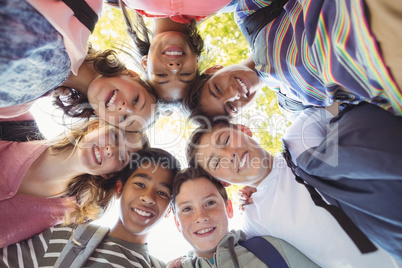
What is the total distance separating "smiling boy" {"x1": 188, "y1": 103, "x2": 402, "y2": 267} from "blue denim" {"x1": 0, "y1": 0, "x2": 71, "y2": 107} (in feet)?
4.15

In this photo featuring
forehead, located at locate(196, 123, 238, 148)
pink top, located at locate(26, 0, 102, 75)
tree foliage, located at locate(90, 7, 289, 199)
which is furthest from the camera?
tree foliage, located at locate(90, 7, 289, 199)

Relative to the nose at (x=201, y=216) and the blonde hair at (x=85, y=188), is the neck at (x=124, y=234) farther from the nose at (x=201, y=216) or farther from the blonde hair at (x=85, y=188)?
the nose at (x=201, y=216)

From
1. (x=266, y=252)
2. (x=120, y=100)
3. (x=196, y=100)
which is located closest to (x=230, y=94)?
(x=196, y=100)

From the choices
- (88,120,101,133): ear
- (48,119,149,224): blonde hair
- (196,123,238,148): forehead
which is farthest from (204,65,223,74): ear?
(88,120,101,133): ear

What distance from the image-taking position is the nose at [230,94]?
226 centimetres

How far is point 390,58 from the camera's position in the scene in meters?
0.92

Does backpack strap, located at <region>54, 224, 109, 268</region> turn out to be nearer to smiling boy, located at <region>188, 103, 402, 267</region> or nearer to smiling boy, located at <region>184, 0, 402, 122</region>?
smiling boy, located at <region>188, 103, 402, 267</region>

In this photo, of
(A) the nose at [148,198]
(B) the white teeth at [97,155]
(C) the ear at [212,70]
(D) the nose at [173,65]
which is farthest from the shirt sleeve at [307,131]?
(B) the white teeth at [97,155]

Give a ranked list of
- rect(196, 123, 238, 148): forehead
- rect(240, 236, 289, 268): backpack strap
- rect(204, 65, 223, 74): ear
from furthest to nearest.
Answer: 1. rect(204, 65, 223, 74): ear
2. rect(196, 123, 238, 148): forehead
3. rect(240, 236, 289, 268): backpack strap

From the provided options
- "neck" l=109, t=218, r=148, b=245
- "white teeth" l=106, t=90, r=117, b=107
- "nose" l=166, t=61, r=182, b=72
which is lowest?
"neck" l=109, t=218, r=148, b=245

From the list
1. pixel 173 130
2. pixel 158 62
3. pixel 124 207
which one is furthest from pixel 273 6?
pixel 173 130

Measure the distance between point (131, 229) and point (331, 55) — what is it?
1742mm

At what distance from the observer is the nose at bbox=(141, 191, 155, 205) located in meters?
2.19

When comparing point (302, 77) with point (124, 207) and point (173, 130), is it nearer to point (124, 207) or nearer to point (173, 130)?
point (124, 207)
